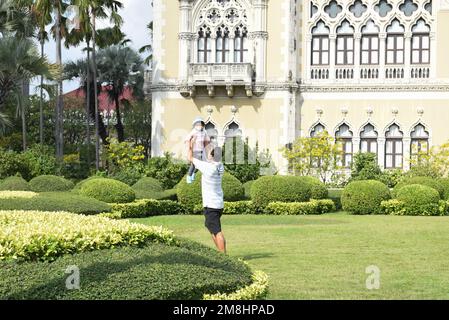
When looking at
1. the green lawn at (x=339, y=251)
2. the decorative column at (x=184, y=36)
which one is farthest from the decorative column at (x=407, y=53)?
the green lawn at (x=339, y=251)

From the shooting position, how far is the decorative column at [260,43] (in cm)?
3431

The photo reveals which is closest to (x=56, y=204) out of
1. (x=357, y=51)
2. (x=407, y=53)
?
(x=357, y=51)

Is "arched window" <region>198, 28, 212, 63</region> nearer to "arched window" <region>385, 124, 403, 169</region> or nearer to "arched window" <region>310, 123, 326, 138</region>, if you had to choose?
"arched window" <region>310, 123, 326, 138</region>

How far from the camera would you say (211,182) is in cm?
1178

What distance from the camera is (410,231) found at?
17.9 metres

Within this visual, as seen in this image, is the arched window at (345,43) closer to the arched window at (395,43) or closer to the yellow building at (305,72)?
the yellow building at (305,72)

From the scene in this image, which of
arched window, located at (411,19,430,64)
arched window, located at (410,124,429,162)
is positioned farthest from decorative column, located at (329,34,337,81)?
arched window, located at (410,124,429,162)

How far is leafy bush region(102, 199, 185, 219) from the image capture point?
22578 mm

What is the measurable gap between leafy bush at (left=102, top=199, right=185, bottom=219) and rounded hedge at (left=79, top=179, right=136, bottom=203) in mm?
347

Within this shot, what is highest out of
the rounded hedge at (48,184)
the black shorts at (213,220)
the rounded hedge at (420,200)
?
the black shorts at (213,220)

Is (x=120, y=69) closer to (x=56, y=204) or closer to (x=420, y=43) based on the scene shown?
(x=420, y=43)

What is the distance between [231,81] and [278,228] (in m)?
15.8

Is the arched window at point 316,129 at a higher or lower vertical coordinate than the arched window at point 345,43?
lower

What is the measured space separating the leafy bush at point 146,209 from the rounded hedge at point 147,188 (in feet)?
2.38
